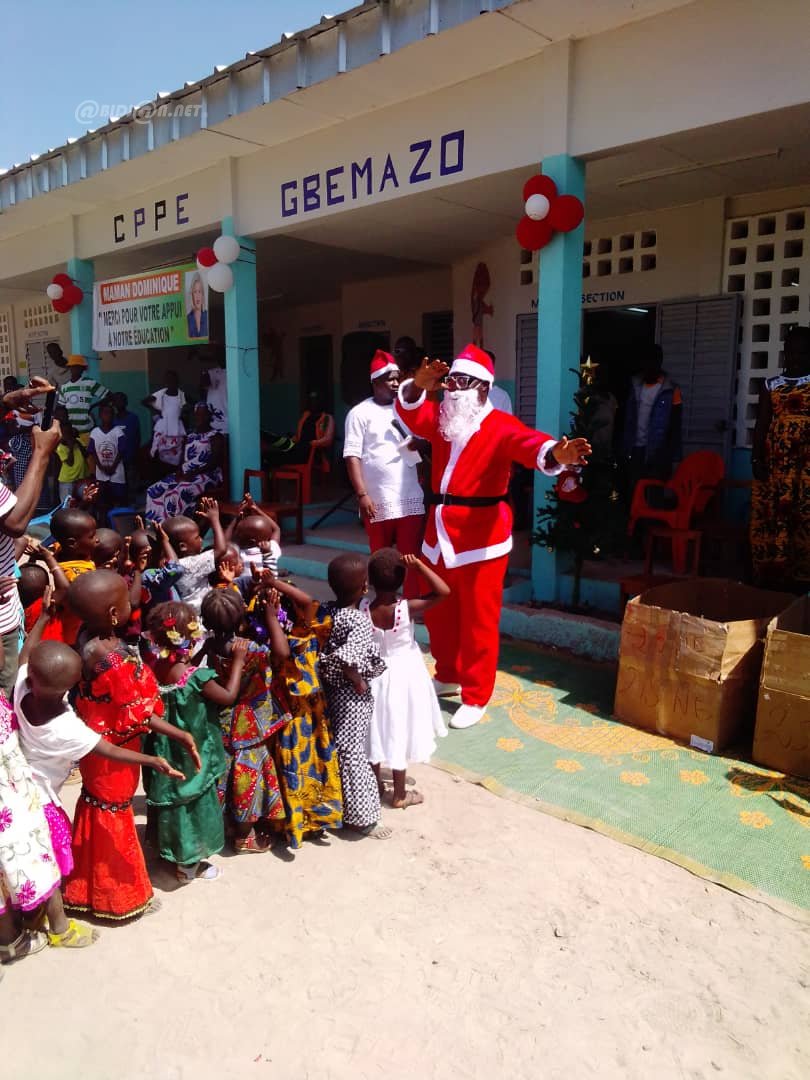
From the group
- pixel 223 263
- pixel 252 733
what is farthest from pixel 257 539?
pixel 223 263

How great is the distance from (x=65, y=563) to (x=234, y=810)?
4.50 ft

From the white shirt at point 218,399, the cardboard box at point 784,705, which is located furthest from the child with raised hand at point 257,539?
the white shirt at point 218,399

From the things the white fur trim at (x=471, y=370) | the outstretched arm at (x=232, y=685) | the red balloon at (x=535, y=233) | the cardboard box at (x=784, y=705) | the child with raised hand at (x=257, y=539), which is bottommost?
the cardboard box at (x=784, y=705)

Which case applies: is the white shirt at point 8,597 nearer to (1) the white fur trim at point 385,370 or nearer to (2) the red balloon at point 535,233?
(1) the white fur trim at point 385,370

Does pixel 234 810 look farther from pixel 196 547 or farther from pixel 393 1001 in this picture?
pixel 196 547

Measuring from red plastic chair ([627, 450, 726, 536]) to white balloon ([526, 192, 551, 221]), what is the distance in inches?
77.2

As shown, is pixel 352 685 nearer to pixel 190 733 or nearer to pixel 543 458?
pixel 190 733

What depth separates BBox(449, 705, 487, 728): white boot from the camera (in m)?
3.97

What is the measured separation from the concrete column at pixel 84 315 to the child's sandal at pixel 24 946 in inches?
331

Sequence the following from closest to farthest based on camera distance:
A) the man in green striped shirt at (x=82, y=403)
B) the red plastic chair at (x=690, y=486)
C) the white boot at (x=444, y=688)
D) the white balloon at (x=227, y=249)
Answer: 1. the white boot at (x=444, y=688)
2. the red plastic chair at (x=690, y=486)
3. the white balloon at (x=227, y=249)
4. the man in green striped shirt at (x=82, y=403)

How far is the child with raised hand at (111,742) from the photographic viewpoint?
2395 millimetres

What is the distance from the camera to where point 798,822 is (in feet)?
10.0

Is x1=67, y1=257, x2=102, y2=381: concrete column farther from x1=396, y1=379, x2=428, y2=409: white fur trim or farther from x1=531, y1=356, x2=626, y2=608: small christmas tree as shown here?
x1=531, y1=356, x2=626, y2=608: small christmas tree

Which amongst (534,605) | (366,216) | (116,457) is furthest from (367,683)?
(116,457)
